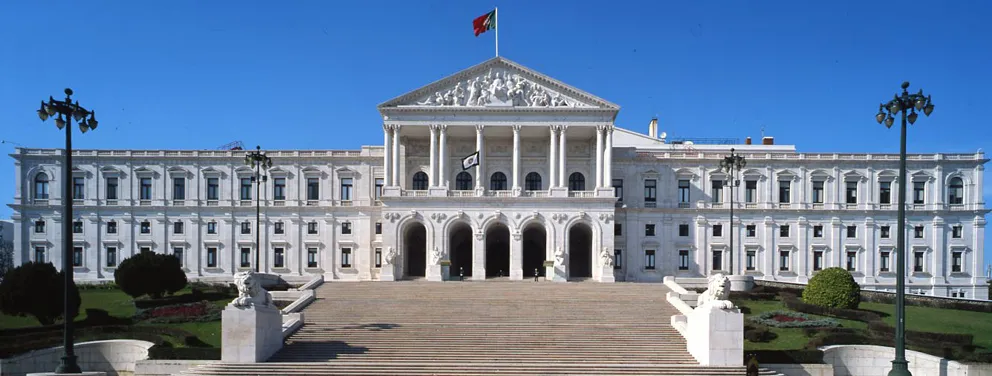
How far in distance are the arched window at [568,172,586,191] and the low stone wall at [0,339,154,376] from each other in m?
37.7

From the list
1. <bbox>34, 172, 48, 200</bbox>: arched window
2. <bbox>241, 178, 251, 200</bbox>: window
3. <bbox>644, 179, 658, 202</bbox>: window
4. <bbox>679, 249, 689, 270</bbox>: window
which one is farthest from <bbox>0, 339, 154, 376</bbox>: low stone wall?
Result: <bbox>679, 249, 689, 270</bbox>: window

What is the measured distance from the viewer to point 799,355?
27.4 m

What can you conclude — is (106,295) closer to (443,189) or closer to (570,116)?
(443,189)

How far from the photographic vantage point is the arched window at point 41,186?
196ft

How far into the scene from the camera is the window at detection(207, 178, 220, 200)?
60.7 m

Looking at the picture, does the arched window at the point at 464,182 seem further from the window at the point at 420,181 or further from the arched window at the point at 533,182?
the arched window at the point at 533,182

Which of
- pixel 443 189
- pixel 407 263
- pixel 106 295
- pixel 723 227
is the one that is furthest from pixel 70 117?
pixel 723 227

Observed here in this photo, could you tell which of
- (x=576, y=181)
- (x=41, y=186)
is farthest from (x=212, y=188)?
(x=576, y=181)

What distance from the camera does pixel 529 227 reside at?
58.3 meters

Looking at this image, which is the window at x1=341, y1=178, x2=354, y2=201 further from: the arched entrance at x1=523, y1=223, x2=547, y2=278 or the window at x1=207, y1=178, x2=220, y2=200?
the arched entrance at x1=523, y1=223, x2=547, y2=278

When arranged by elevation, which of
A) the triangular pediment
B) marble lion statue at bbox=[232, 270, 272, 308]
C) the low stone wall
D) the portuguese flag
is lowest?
the low stone wall

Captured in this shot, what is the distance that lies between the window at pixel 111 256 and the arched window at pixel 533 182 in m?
35.2

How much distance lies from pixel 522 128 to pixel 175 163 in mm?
30008

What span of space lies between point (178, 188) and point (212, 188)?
114 inches
